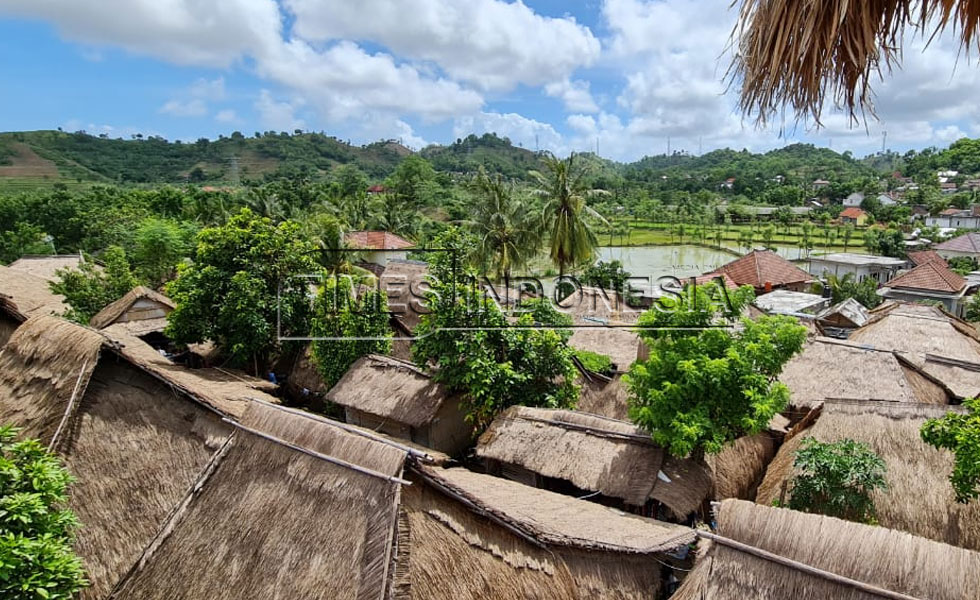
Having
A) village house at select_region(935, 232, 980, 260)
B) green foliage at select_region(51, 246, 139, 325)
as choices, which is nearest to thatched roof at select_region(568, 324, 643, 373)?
green foliage at select_region(51, 246, 139, 325)

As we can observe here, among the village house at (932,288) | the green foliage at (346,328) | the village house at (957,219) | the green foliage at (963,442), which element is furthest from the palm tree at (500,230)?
the village house at (957,219)

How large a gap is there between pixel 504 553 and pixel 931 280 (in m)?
34.4

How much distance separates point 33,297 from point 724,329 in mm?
22404

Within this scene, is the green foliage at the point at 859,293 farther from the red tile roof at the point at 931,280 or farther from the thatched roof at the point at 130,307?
the thatched roof at the point at 130,307

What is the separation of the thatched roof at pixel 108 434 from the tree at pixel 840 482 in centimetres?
856

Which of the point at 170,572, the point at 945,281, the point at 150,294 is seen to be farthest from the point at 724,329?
the point at 945,281

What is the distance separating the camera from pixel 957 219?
58.6 meters

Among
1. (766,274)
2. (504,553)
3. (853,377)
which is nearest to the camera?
(504,553)

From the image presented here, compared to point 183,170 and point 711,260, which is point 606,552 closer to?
point 711,260

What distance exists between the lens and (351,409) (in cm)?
1214

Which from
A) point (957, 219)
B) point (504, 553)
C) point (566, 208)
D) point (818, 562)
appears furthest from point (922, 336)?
point (957, 219)

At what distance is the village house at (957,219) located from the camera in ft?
188

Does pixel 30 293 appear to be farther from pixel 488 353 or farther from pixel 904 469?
pixel 904 469

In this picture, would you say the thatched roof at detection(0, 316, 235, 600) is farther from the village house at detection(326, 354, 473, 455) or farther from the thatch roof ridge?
the village house at detection(326, 354, 473, 455)
